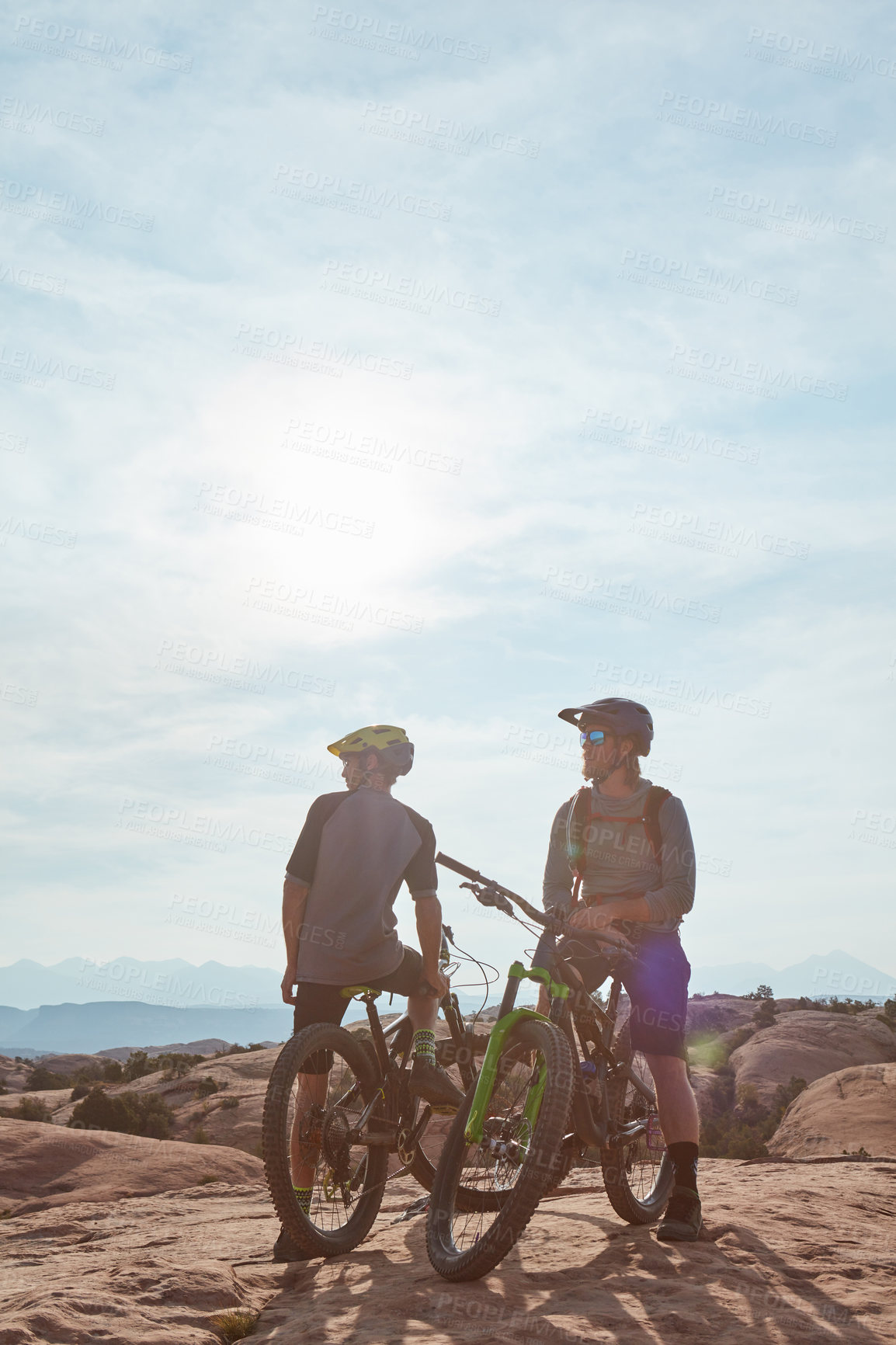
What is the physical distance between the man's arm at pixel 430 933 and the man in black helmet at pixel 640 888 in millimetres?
809

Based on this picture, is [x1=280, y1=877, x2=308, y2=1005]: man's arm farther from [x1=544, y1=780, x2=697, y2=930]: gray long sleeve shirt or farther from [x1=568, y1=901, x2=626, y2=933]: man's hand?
[x1=568, y1=901, x2=626, y2=933]: man's hand

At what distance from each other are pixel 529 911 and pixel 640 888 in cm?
92

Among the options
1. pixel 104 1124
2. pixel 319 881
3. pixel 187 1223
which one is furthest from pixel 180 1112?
pixel 319 881

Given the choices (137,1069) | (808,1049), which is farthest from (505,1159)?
(137,1069)

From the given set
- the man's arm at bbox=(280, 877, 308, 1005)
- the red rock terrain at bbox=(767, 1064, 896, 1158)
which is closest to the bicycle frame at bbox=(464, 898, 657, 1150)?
the man's arm at bbox=(280, 877, 308, 1005)

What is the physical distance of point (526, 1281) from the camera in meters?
4.38

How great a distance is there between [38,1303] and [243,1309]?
856mm

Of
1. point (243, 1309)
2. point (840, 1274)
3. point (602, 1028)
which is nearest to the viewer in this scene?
point (243, 1309)

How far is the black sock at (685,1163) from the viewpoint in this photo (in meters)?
5.28

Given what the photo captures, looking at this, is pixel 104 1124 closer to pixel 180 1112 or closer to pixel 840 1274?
pixel 180 1112

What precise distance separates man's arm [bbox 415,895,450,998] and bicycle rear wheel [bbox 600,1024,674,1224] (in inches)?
48.0

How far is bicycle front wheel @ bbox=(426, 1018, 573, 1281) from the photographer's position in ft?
13.5

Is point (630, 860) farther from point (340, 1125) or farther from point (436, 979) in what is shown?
point (340, 1125)

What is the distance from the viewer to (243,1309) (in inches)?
170
